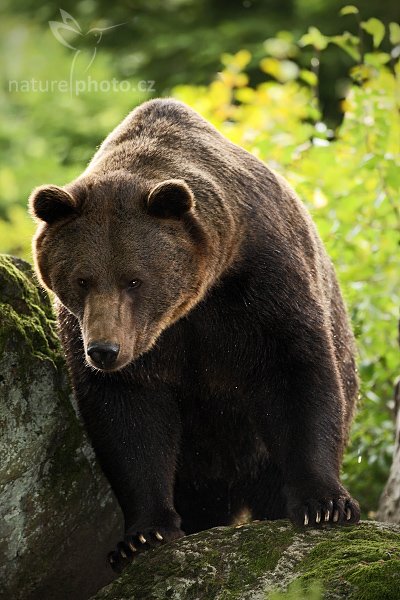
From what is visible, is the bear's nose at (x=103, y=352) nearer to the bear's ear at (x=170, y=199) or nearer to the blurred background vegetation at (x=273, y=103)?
the bear's ear at (x=170, y=199)

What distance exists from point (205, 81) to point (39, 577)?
1163 centimetres

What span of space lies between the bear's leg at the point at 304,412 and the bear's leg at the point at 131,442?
0.57 m

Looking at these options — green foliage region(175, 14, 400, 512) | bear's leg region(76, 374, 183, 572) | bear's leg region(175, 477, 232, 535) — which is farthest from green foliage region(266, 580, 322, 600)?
green foliage region(175, 14, 400, 512)

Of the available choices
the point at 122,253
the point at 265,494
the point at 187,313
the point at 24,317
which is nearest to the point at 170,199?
the point at 122,253

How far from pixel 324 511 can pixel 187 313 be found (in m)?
1.19

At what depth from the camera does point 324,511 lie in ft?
18.2

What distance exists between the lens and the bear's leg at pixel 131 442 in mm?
5898

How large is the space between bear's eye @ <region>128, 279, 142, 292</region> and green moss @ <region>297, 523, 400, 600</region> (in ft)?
4.74

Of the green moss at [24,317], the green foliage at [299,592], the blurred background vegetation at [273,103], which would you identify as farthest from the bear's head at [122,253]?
the blurred background vegetation at [273,103]

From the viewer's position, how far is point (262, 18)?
50.7ft

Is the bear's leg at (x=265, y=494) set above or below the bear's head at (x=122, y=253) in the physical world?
below

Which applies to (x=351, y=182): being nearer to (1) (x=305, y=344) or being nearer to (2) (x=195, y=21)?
(1) (x=305, y=344)

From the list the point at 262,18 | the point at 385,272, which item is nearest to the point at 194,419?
the point at 385,272

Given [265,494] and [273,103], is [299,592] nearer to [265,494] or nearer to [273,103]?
[265,494]
